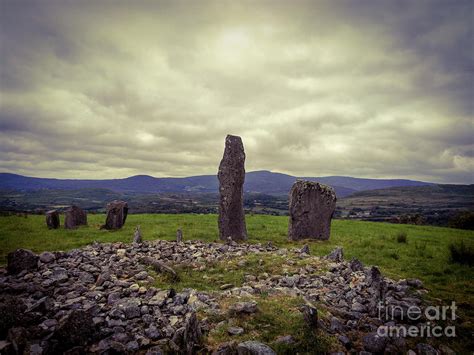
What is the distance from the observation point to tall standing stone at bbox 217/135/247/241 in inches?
760

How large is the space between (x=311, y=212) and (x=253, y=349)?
14.9 meters

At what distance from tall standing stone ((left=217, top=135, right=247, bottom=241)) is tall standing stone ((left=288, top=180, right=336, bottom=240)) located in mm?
3522

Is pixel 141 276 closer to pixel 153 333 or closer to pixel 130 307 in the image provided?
pixel 130 307

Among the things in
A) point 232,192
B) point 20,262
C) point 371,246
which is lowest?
point 371,246

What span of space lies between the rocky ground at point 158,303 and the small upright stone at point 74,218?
12.2 m

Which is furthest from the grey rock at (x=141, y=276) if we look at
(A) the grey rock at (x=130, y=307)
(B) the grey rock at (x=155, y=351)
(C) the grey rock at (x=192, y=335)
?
(C) the grey rock at (x=192, y=335)

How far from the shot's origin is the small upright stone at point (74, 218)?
24094 mm

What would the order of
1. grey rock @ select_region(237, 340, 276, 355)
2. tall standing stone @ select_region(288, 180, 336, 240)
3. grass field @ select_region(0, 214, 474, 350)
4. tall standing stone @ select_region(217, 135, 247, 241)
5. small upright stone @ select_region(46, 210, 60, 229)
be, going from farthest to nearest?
small upright stone @ select_region(46, 210, 60, 229)
tall standing stone @ select_region(288, 180, 336, 240)
tall standing stone @ select_region(217, 135, 247, 241)
grass field @ select_region(0, 214, 474, 350)
grey rock @ select_region(237, 340, 276, 355)

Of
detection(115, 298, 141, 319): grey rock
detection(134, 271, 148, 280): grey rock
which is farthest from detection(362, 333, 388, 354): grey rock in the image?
detection(134, 271, 148, 280): grey rock

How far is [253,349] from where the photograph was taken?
5766 mm

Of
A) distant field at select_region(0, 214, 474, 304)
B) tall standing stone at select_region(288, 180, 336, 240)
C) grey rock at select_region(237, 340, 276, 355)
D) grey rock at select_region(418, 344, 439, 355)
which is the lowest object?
distant field at select_region(0, 214, 474, 304)

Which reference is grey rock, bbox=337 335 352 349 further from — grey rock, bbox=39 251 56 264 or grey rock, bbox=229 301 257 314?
grey rock, bbox=39 251 56 264

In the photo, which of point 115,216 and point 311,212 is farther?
point 115,216

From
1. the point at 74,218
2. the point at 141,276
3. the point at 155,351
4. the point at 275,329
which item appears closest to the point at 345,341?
the point at 275,329
